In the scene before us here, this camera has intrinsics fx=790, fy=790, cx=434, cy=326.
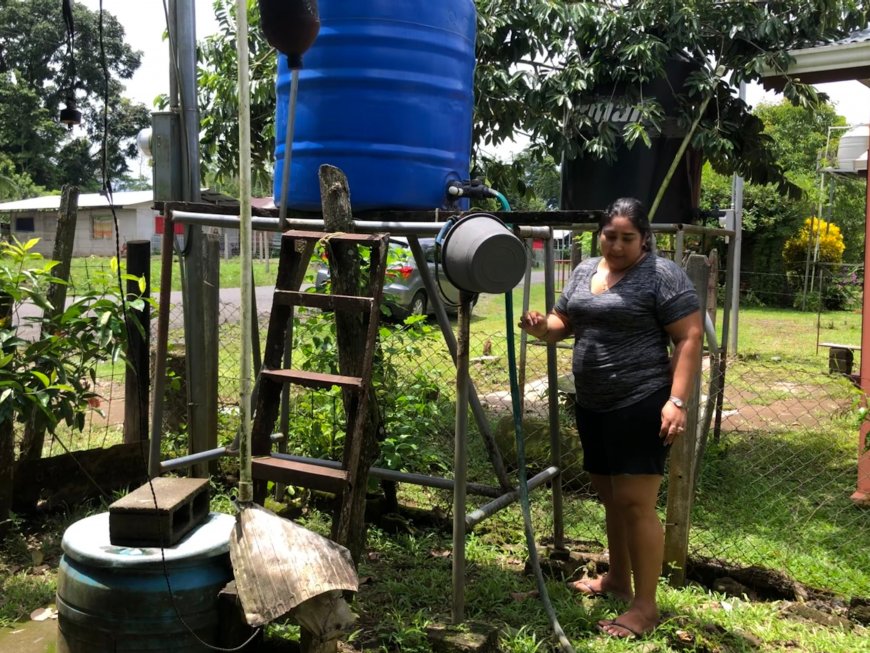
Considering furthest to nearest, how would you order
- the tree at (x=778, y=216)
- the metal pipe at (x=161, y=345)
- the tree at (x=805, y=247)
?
1. the tree at (x=805, y=247)
2. the tree at (x=778, y=216)
3. the metal pipe at (x=161, y=345)

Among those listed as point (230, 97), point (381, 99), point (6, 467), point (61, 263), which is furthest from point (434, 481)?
point (230, 97)

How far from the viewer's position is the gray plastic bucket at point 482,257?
2557 mm

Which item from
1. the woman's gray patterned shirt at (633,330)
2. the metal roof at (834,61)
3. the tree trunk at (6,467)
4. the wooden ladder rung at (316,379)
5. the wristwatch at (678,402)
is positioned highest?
the metal roof at (834,61)

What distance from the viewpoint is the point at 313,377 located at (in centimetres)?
265

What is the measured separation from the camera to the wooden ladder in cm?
253

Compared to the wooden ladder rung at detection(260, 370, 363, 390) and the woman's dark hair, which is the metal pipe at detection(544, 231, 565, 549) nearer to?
the woman's dark hair

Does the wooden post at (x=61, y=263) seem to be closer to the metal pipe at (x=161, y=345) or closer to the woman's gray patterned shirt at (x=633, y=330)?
the metal pipe at (x=161, y=345)

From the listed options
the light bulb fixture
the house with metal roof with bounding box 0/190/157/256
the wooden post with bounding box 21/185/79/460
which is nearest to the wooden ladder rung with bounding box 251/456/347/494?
the wooden post with bounding box 21/185/79/460

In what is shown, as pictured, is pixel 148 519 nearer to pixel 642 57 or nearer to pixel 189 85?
pixel 189 85

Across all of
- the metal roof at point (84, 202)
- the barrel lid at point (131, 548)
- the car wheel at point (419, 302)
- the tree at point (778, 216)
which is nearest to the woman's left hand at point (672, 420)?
the barrel lid at point (131, 548)

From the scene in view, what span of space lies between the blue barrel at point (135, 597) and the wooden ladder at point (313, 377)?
394mm

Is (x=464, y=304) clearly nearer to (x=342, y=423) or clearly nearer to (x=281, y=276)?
(x=281, y=276)

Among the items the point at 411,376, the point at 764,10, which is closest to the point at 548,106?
the point at 764,10

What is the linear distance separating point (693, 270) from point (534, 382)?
4570mm
